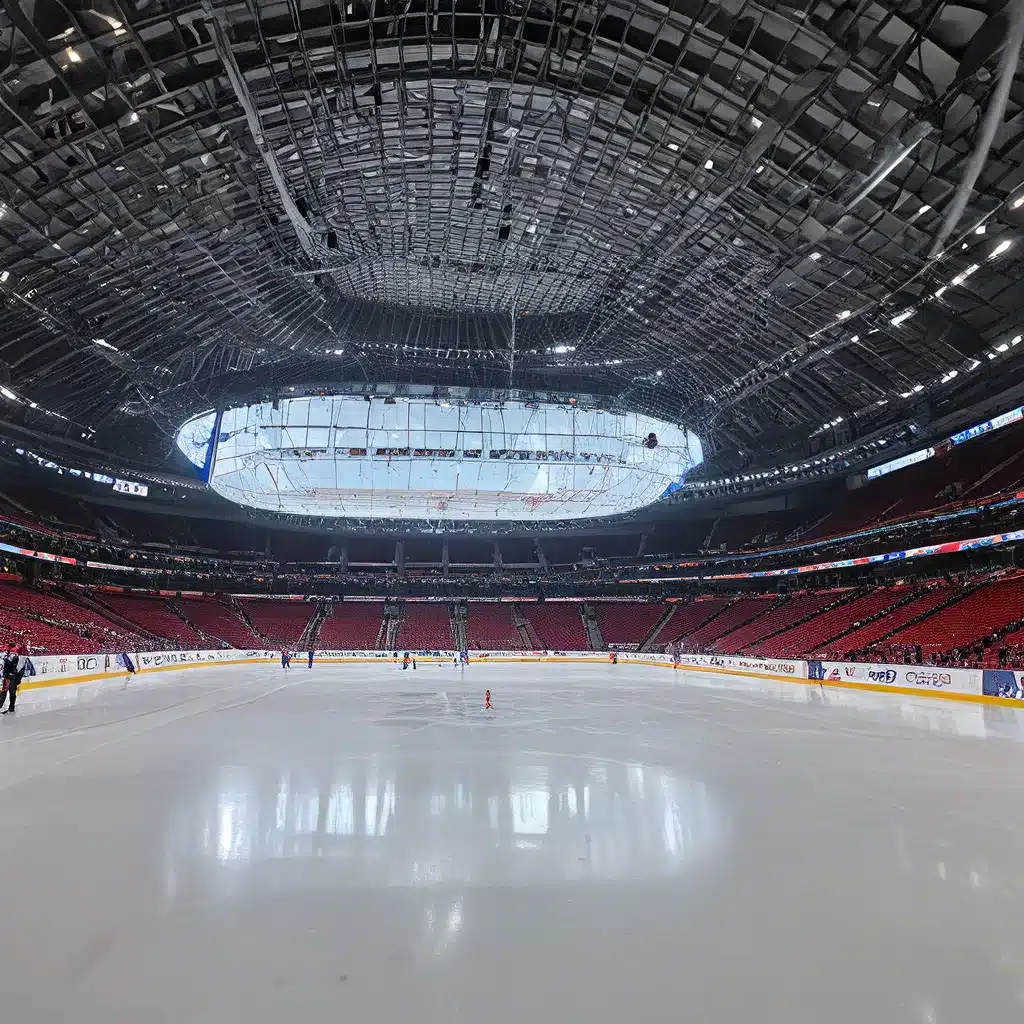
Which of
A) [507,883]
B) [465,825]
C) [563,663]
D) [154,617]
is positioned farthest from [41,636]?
[563,663]

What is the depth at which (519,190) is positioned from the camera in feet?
64.4

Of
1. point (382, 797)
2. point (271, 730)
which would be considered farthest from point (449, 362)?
point (382, 797)

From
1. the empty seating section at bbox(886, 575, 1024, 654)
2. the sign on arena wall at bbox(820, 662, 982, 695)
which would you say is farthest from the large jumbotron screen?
the empty seating section at bbox(886, 575, 1024, 654)

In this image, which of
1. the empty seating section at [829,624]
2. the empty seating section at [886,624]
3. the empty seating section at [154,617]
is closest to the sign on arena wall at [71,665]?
the empty seating section at [154,617]

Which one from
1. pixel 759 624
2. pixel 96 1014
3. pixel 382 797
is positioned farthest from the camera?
pixel 759 624

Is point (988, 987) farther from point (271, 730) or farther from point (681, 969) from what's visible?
point (271, 730)

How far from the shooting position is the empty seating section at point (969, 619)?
80.3ft

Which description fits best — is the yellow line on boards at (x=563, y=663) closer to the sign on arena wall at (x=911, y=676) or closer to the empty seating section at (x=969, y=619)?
the sign on arena wall at (x=911, y=676)

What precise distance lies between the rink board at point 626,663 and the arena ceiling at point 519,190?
1176 cm

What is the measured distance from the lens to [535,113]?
1669 cm

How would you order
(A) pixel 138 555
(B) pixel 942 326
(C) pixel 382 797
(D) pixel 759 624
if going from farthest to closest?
(A) pixel 138 555 < (D) pixel 759 624 < (B) pixel 942 326 < (C) pixel 382 797

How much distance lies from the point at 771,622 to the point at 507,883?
40900mm

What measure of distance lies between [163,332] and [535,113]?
16392mm

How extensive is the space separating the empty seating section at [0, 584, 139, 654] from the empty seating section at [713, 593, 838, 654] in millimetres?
34227
